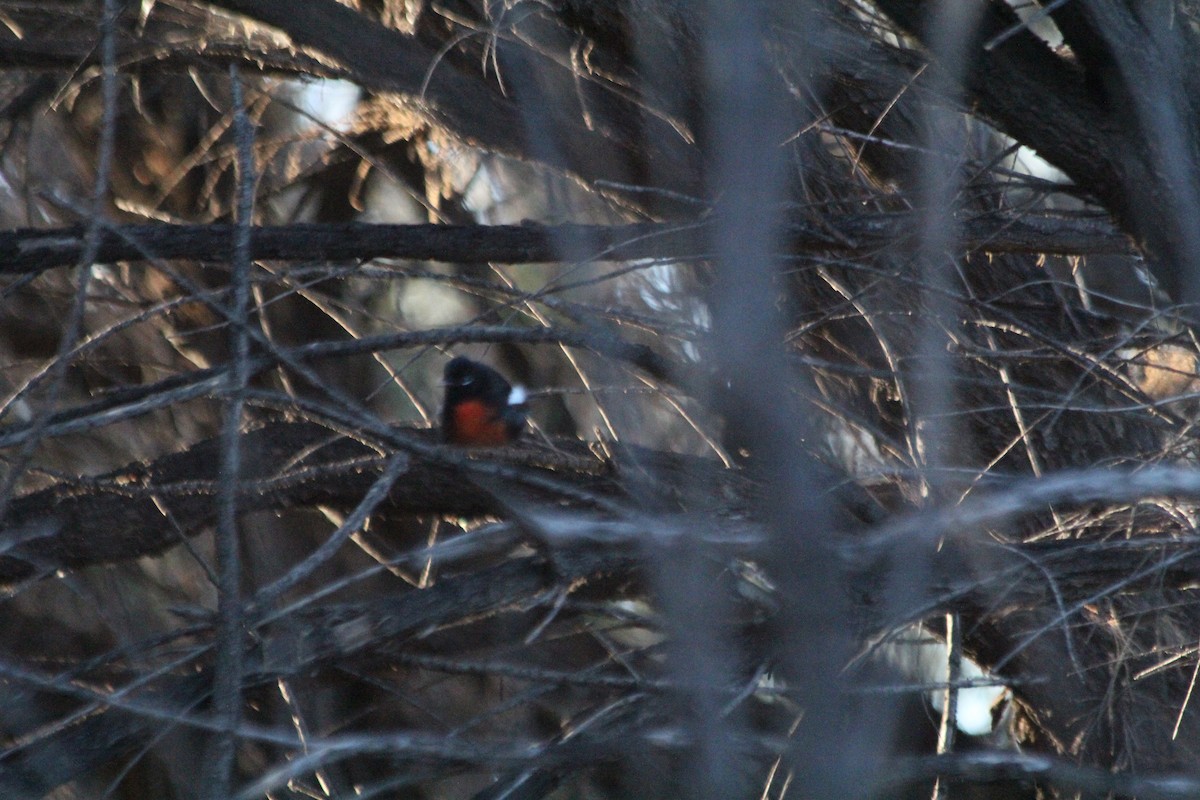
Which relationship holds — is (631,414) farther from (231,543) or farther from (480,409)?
(480,409)

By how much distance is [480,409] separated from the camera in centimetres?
433

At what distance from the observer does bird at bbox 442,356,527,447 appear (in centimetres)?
428

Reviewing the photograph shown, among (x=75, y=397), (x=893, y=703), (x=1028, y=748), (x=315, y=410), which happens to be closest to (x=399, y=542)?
(x=75, y=397)

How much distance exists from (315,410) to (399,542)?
15.4 ft

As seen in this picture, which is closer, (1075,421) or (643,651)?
(643,651)

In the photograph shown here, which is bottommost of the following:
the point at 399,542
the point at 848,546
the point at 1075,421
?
the point at 399,542

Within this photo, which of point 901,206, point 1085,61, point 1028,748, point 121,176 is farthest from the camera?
point 121,176

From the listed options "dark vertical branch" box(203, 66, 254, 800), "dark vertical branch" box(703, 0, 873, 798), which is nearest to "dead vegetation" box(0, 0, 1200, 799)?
"dark vertical branch" box(203, 66, 254, 800)

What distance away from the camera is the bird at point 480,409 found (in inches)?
169

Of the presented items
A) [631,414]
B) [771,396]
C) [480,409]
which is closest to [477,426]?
[480,409]

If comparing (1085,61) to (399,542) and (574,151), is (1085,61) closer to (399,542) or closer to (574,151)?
(574,151)

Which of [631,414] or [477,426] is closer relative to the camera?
[631,414]

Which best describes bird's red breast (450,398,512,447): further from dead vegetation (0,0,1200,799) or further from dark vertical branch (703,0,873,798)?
dark vertical branch (703,0,873,798)

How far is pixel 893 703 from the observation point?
6.01 ft
